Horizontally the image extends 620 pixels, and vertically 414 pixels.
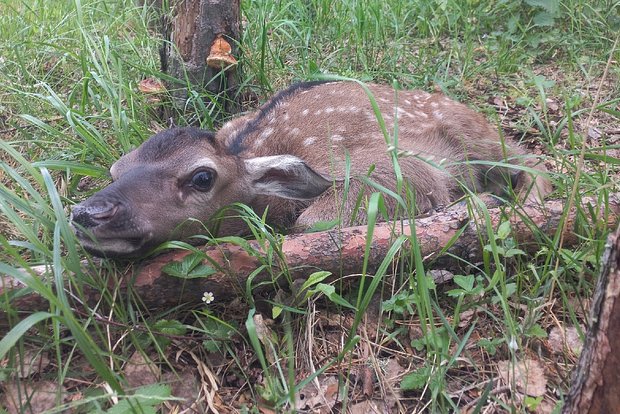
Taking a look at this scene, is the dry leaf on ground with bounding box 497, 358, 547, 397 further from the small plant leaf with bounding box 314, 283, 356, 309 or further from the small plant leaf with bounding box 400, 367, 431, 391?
the small plant leaf with bounding box 314, 283, 356, 309

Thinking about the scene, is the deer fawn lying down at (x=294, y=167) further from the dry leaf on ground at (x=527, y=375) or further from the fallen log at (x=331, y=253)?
the dry leaf on ground at (x=527, y=375)

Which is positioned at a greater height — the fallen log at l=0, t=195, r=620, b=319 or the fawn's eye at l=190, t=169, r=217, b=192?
the fawn's eye at l=190, t=169, r=217, b=192

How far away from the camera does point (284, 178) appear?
11.8 ft

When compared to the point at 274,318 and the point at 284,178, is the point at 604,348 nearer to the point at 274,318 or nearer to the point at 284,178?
the point at 274,318

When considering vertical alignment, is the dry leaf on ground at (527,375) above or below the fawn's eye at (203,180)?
below

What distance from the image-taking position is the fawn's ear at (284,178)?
3.46 m

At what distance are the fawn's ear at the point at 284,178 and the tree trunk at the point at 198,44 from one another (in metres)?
1.06

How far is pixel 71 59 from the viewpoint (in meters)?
4.96

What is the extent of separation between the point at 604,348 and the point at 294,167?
204cm

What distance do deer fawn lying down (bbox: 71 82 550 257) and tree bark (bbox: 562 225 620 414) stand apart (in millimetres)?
992

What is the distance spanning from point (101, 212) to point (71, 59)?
2.66m

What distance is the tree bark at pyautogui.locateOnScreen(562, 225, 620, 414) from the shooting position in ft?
5.46

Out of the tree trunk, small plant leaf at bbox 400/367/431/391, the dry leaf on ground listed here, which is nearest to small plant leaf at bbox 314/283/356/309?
small plant leaf at bbox 400/367/431/391

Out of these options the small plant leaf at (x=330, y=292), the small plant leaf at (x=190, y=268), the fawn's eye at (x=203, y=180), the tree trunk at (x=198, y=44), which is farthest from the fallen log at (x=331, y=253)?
the tree trunk at (x=198, y=44)
